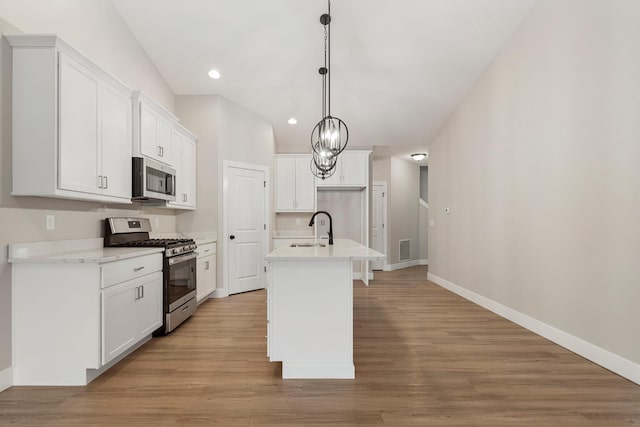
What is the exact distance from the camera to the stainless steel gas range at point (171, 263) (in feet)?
10.9

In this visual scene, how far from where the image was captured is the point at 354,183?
6.27 m

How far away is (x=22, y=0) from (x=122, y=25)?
144cm

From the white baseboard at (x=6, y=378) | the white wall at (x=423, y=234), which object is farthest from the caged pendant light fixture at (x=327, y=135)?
the white wall at (x=423, y=234)

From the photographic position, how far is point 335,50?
4383 mm

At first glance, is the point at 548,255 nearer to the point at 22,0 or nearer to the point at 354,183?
the point at 354,183

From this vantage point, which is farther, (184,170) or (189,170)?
(189,170)

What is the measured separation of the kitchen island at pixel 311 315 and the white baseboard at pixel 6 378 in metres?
1.75

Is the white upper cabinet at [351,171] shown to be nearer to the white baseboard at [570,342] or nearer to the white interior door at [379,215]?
the white interior door at [379,215]

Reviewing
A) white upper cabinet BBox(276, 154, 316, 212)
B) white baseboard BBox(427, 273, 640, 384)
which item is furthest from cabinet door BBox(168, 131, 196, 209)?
white baseboard BBox(427, 273, 640, 384)

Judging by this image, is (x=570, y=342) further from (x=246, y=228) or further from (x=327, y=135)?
(x=246, y=228)

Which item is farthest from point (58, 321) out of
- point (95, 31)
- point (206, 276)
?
point (95, 31)

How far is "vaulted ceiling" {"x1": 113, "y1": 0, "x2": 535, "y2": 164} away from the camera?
3717mm

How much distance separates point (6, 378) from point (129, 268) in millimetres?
986

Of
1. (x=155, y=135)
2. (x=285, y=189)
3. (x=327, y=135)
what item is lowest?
(x=285, y=189)
